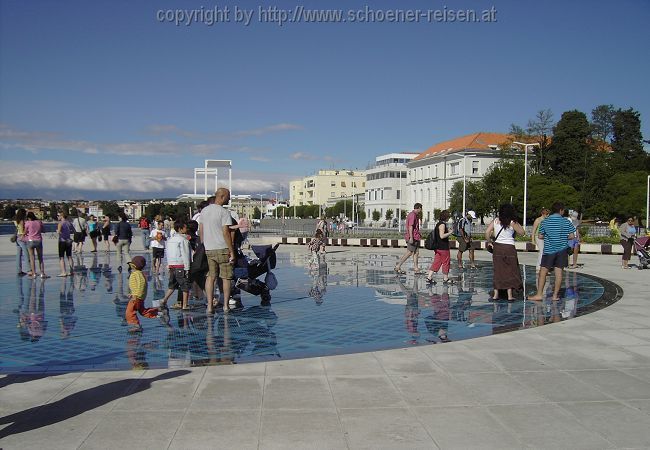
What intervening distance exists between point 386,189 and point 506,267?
120m

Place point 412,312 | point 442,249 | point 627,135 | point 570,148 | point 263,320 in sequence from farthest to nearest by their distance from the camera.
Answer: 1. point 627,135
2. point 570,148
3. point 442,249
4. point 412,312
5. point 263,320

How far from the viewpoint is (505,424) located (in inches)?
176

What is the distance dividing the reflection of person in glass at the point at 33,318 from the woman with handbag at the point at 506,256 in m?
7.34

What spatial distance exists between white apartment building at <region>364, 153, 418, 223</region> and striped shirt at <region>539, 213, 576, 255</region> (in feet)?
366

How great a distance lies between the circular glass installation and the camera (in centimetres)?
686

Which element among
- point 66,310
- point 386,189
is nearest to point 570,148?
point 386,189

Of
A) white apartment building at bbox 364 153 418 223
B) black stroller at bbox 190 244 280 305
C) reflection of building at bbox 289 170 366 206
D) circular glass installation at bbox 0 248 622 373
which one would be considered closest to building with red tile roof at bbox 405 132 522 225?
white apartment building at bbox 364 153 418 223

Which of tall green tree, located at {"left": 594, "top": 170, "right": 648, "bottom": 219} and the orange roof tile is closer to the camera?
tall green tree, located at {"left": 594, "top": 170, "right": 648, "bottom": 219}

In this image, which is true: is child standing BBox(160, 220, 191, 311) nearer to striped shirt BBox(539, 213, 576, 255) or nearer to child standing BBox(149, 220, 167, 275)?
child standing BBox(149, 220, 167, 275)

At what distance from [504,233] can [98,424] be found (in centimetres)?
843

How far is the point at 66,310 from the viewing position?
10.1m

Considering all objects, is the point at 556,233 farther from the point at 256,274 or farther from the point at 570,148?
the point at 570,148

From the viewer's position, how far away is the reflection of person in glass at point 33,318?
8031mm

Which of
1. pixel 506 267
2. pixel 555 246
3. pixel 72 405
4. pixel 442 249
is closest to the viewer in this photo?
pixel 72 405
